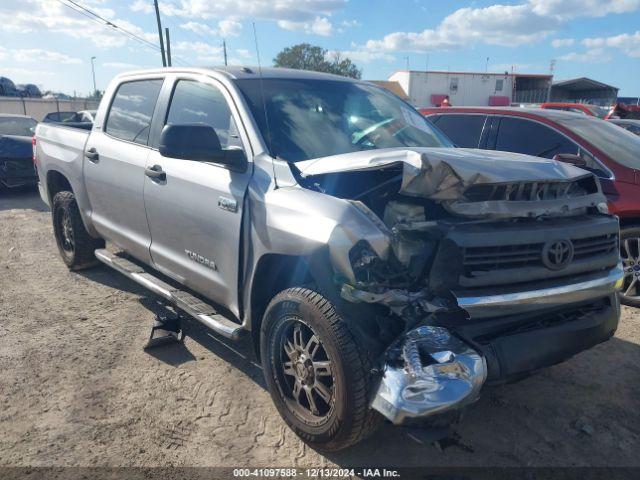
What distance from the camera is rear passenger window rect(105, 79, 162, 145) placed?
4.28 m

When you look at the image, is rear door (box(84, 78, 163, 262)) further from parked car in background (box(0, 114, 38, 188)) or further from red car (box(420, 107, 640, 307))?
parked car in background (box(0, 114, 38, 188))

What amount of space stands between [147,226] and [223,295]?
1.11 metres

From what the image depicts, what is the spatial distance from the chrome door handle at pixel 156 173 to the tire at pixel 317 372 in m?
1.46

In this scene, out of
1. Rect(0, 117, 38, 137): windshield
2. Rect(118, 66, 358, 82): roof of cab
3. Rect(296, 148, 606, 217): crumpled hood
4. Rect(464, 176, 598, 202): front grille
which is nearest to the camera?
Answer: Rect(296, 148, 606, 217): crumpled hood

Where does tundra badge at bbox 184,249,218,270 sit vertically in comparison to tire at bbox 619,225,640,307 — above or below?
above

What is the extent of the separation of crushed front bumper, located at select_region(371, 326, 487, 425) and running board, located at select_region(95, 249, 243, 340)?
49.0 inches

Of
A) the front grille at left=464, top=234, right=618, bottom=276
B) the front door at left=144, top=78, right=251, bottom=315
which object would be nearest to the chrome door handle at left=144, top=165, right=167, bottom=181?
the front door at left=144, top=78, right=251, bottom=315

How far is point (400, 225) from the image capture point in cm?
253

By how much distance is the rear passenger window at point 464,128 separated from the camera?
20.2 feet

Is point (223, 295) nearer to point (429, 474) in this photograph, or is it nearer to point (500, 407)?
point (429, 474)

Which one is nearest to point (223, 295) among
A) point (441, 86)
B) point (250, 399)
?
point (250, 399)

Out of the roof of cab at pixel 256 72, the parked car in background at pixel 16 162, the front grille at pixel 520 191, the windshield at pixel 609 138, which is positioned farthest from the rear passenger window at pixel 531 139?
the parked car in background at pixel 16 162

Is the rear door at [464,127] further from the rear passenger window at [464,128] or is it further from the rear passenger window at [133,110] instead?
Answer: the rear passenger window at [133,110]

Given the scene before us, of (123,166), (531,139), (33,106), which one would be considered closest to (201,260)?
(123,166)
